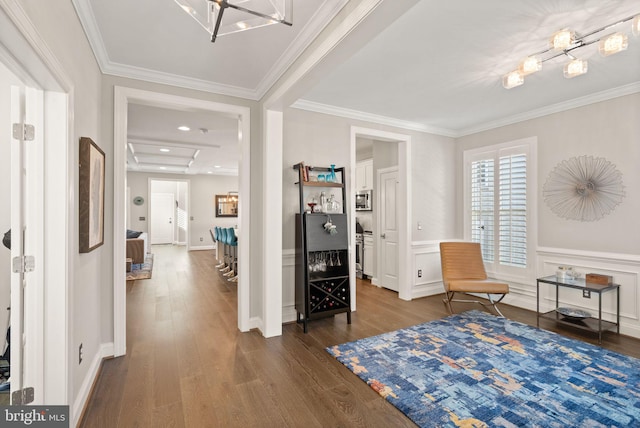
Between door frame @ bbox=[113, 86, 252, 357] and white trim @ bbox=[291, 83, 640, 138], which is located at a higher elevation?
white trim @ bbox=[291, 83, 640, 138]

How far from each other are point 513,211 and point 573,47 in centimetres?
235

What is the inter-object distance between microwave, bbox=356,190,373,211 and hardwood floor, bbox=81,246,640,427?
212 centimetres

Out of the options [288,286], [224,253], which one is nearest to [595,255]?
[288,286]

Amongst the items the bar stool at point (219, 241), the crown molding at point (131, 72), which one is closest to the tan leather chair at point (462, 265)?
the crown molding at point (131, 72)

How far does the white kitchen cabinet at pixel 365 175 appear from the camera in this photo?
5.99m

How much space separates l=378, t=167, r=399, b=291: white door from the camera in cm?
503

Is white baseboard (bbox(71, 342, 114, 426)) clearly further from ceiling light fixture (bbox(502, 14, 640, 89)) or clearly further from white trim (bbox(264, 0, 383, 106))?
ceiling light fixture (bbox(502, 14, 640, 89))

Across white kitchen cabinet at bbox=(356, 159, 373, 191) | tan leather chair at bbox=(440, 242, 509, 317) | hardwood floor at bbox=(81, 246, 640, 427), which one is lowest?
hardwood floor at bbox=(81, 246, 640, 427)

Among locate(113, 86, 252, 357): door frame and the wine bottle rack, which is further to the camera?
the wine bottle rack

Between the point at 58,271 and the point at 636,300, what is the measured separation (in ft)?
16.5

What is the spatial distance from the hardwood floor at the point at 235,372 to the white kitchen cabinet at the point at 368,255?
139 cm

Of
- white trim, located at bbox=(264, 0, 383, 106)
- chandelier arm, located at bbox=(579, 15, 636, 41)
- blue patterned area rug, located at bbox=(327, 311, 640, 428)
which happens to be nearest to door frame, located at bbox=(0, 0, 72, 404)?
white trim, located at bbox=(264, 0, 383, 106)

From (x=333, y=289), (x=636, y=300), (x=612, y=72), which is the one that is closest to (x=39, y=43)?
(x=333, y=289)

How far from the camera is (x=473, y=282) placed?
3.96 m
